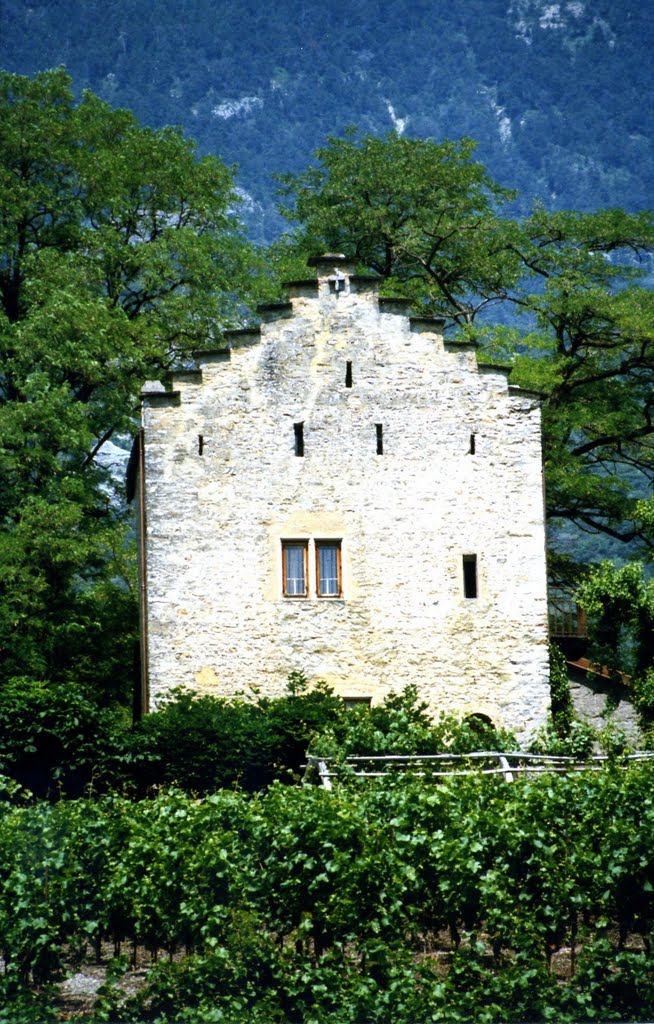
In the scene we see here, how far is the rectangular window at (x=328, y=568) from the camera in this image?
1148 inches

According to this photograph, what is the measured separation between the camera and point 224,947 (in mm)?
17984

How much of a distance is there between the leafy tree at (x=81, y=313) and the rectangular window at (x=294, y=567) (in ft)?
18.0

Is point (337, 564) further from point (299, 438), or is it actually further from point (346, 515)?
point (299, 438)

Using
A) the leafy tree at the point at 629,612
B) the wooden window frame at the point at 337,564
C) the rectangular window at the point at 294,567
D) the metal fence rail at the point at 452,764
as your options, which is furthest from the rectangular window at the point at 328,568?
the metal fence rail at the point at 452,764

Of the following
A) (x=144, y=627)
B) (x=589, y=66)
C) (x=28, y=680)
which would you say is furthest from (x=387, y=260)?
(x=589, y=66)

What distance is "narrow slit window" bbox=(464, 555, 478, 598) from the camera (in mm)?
29453

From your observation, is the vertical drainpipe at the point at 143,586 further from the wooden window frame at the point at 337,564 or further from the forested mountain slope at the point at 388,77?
the forested mountain slope at the point at 388,77

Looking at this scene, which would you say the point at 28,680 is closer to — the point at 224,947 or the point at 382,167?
the point at 224,947

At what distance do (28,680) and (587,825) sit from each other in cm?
1081

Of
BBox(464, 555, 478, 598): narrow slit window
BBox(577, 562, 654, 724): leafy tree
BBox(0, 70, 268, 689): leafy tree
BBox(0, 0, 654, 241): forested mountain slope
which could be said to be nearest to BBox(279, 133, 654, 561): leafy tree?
BBox(0, 70, 268, 689): leafy tree

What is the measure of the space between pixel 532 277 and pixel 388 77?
49.1 meters

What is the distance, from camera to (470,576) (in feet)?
97.0

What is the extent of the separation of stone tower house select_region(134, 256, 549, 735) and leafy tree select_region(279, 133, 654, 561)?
756 cm

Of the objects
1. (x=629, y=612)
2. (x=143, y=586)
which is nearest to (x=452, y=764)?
(x=629, y=612)
